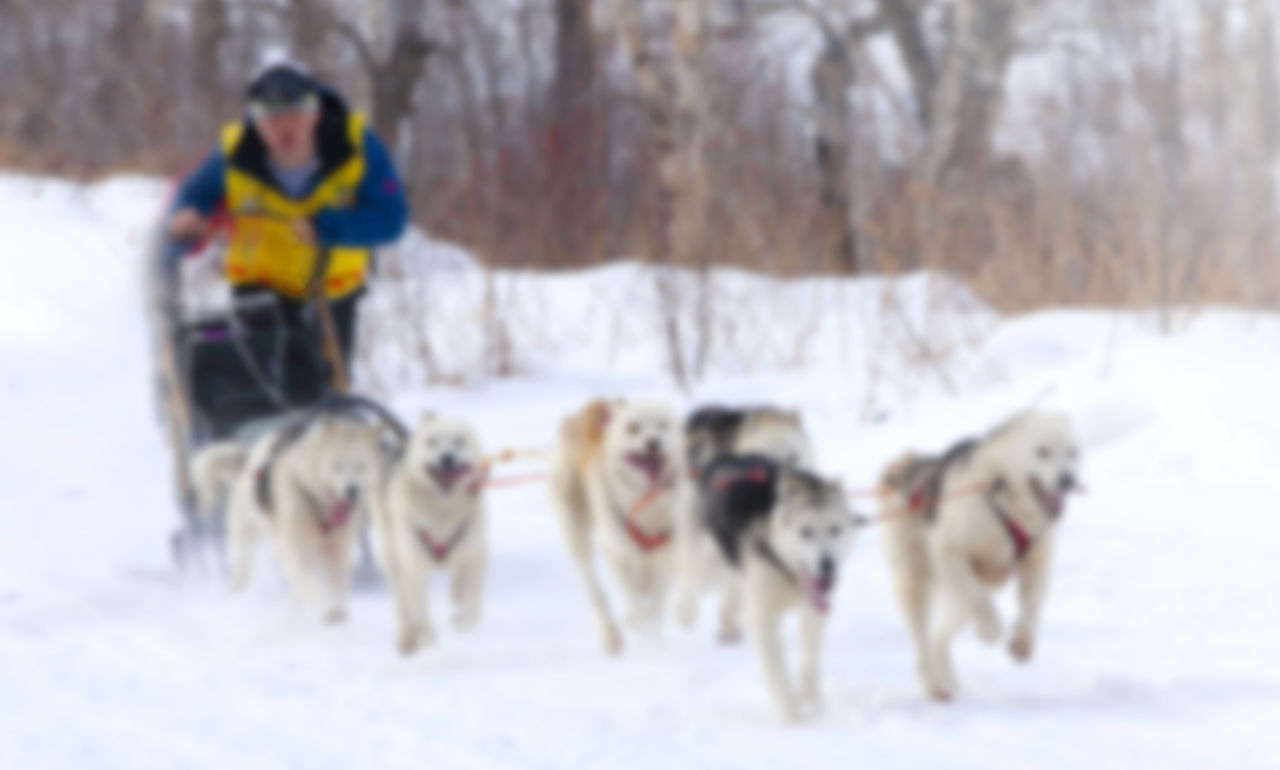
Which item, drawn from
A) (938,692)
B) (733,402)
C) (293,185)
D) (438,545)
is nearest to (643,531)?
(438,545)

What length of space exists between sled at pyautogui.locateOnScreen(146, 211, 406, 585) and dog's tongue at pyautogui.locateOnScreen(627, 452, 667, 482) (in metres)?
1.00

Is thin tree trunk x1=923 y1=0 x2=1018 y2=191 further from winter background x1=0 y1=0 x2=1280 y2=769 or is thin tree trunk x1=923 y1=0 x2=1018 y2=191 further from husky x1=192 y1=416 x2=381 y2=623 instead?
husky x1=192 y1=416 x2=381 y2=623

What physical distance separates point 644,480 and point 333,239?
1.17 meters

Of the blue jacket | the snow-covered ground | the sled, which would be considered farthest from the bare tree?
the blue jacket

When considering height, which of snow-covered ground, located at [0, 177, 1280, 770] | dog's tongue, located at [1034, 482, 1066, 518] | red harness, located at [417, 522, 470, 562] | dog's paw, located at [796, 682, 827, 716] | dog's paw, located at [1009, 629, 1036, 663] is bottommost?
snow-covered ground, located at [0, 177, 1280, 770]

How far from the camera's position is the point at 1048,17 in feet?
59.5

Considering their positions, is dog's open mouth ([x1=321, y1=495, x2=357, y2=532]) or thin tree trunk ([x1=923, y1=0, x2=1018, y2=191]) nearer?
dog's open mouth ([x1=321, y1=495, x2=357, y2=532])

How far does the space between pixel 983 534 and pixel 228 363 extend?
2437 millimetres

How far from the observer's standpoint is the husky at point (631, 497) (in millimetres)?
4035

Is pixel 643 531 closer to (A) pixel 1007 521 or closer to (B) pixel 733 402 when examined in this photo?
(A) pixel 1007 521

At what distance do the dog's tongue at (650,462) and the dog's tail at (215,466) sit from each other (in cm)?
126

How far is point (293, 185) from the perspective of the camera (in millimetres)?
4746

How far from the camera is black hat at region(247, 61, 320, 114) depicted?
14.7 ft

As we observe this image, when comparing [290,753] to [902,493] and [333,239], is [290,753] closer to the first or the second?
[902,493]
